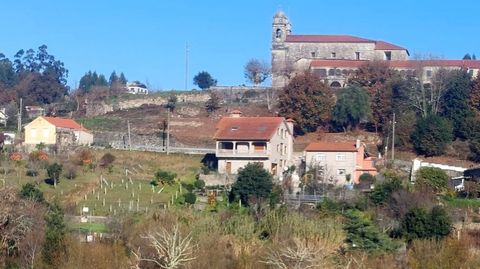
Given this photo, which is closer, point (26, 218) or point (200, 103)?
point (26, 218)

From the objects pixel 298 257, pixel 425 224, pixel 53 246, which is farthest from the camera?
pixel 425 224

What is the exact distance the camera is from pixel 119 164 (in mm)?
41469

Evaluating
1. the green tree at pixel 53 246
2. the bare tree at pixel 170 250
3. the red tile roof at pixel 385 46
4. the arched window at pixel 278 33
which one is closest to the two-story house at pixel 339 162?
the bare tree at pixel 170 250

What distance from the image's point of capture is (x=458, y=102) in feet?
149

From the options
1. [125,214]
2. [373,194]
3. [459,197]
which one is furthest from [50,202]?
[459,197]

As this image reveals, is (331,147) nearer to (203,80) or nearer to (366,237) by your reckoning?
(366,237)

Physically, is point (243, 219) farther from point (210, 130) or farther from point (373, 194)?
point (210, 130)

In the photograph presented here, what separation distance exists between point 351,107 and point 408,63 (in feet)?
33.9

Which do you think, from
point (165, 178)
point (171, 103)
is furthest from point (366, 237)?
point (171, 103)

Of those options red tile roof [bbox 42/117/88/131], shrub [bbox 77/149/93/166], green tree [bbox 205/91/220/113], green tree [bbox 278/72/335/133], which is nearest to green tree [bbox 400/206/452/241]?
shrub [bbox 77/149/93/166]

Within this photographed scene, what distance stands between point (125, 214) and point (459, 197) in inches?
427

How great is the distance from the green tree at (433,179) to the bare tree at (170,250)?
10922 millimetres

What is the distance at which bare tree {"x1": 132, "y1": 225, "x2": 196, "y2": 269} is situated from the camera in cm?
2623

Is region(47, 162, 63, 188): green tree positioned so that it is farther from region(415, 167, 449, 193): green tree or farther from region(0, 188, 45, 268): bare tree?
region(415, 167, 449, 193): green tree
